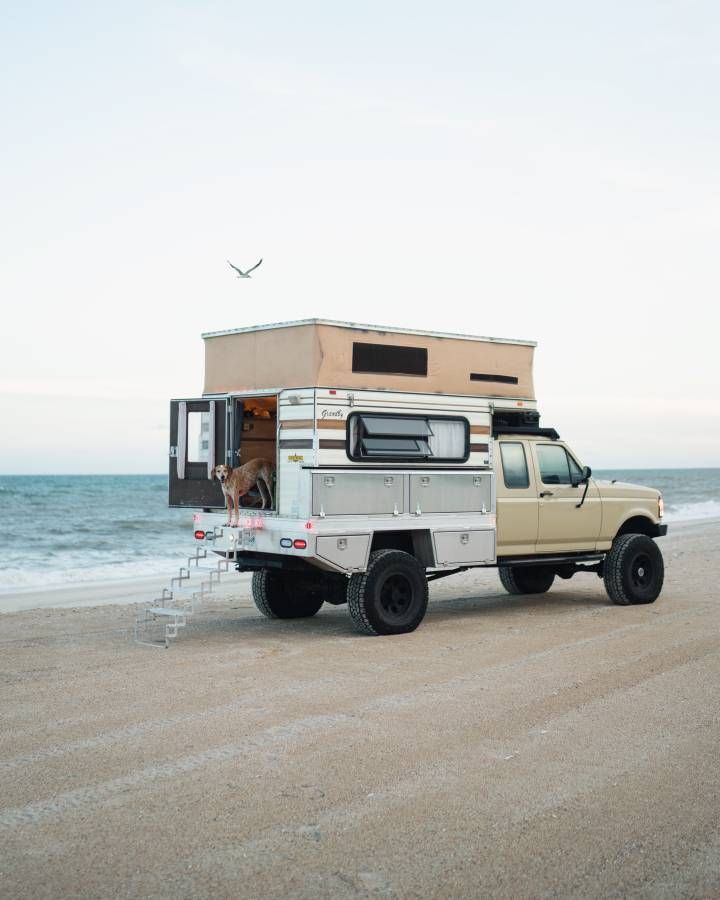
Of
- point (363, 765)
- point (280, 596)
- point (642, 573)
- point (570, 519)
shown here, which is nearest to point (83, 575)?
point (280, 596)

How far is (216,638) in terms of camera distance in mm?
10672

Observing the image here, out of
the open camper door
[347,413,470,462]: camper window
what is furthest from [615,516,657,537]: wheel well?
the open camper door

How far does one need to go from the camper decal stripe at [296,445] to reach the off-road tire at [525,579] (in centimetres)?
472

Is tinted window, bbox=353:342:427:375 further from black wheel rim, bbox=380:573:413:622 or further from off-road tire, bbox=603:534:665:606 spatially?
off-road tire, bbox=603:534:665:606

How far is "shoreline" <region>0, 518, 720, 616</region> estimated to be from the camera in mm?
14305

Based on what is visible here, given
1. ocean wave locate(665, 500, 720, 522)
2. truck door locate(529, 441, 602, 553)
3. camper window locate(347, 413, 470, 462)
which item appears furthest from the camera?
ocean wave locate(665, 500, 720, 522)

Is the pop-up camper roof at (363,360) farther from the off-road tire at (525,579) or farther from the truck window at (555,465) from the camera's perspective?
the off-road tire at (525,579)

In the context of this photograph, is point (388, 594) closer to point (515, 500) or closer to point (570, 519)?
point (515, 500)

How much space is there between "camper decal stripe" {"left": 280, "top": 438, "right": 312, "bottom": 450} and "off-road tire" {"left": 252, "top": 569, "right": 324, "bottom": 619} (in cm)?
181

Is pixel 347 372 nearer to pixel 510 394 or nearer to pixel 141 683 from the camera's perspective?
pixel 510 394

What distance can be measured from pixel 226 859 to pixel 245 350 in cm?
717

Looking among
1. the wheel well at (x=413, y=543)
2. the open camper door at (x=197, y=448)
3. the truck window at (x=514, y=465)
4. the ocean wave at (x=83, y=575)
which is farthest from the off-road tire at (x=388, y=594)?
the ocean wave at (x=83, y=575)

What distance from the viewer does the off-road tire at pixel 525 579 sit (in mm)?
14164

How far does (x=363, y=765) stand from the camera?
6016mm
